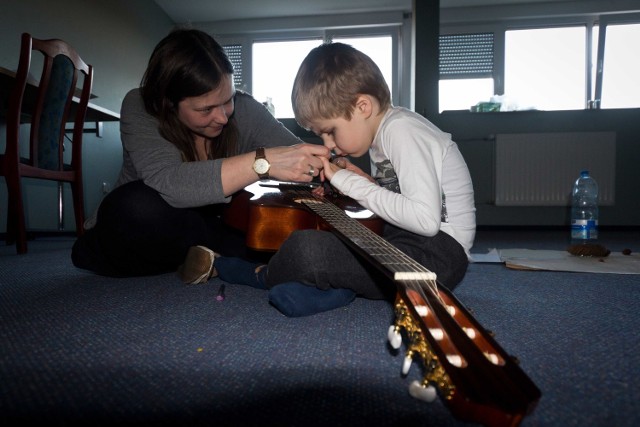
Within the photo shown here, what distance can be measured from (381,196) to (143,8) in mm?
5087

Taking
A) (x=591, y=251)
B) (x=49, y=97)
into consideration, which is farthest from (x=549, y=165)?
(x=49, y=97)

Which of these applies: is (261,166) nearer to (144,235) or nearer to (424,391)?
(144,235)

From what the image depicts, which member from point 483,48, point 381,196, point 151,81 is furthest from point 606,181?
point 151,81

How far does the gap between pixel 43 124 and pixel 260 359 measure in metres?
2.40

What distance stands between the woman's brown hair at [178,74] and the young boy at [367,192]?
251 millimetres

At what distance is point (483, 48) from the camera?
507 centimetres

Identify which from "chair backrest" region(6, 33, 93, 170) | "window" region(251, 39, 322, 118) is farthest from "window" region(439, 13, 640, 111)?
"chair backrest" region(6, 33, 93, 170)

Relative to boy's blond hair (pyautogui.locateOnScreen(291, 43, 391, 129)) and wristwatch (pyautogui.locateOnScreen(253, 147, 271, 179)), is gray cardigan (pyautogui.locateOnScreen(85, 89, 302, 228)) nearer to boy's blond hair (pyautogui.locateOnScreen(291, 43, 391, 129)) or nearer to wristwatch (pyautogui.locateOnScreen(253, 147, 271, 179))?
wristwatch (pyautogui.locateOnScreen(253, 147, 271, 179))

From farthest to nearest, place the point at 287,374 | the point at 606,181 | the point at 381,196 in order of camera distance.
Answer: the point at 606,181
the point at 381,196
the point at 287,374

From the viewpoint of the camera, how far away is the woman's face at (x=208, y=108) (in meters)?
1.26

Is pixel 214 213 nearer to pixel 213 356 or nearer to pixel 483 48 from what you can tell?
pixel 213 356

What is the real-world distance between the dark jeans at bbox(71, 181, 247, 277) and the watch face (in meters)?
0.31

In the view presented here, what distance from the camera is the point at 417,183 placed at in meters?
0.95

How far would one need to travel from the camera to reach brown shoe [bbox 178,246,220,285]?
1314mm
